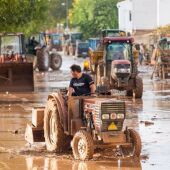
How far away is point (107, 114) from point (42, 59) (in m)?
33.6

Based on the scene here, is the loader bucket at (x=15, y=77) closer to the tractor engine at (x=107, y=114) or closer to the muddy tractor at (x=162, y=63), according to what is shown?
the muddy tractor at (x=162, y=63)

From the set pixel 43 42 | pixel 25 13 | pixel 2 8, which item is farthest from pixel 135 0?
pixel 2 8

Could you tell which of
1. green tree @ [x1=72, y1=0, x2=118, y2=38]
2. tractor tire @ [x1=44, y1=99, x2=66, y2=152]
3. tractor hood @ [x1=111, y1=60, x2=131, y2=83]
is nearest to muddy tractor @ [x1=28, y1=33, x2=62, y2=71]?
tractor hood @ [x1=111, y1=60, x2=131, y2=83]

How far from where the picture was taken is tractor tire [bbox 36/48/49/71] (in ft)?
147

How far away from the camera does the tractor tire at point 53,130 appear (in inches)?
512

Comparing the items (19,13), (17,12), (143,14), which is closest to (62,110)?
(17,12)

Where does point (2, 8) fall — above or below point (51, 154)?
above

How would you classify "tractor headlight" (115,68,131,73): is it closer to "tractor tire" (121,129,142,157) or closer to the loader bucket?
the loader bucket

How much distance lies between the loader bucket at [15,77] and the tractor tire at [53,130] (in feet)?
47.8

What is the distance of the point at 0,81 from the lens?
28.2 meters

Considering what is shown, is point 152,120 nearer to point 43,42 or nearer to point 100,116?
point 100,116

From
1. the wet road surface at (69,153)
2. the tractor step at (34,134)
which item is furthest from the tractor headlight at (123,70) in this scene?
the tractor step at (34,134)

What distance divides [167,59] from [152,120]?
17737 millimetres

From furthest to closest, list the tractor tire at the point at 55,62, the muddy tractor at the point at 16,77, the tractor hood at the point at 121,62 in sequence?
the tractor tire at the point at 55,62
the muddy tractor at the point at 16,77
the tractor hood at the point at 121,62
